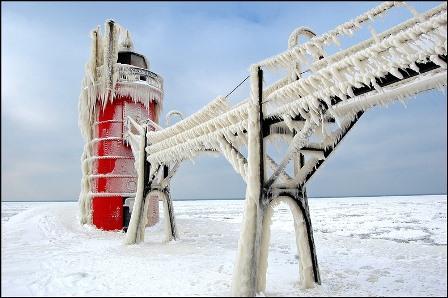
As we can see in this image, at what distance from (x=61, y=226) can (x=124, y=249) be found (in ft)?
19.7

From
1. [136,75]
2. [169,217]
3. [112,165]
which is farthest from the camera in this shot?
[136,75]

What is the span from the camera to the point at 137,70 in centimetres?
1766

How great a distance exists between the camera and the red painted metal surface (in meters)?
16.3

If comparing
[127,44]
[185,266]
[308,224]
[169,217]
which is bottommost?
[185,266]

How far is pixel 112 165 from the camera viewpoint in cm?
1655

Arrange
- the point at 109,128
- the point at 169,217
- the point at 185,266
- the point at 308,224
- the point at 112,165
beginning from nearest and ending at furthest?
the point at 308,224, the point at 185,266, the point at 169,217, the point at 112,165, the point at 109,128

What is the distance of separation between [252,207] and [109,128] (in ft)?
40.7

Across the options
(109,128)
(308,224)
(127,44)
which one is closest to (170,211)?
(109,128)

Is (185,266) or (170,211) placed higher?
(170,211)

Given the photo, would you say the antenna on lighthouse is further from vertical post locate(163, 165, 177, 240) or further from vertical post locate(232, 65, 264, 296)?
vertical post locate(232, 65, 264, 296)

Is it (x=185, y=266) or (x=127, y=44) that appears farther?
(x=127, y=44)

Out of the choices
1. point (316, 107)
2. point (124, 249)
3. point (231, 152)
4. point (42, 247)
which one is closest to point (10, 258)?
point (42, 247)

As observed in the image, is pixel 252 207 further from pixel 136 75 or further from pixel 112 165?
pixel 136 75

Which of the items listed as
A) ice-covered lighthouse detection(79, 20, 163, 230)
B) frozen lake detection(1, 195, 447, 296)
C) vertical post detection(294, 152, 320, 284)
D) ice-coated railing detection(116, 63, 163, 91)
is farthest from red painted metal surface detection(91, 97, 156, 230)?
vertical post detection(294, 152, 320, 284)
